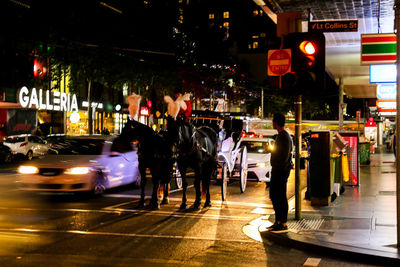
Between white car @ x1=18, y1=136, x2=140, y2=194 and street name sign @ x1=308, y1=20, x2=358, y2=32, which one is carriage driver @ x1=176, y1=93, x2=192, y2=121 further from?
street name sign @ x1=308, y1=20, x2=358, y2=32

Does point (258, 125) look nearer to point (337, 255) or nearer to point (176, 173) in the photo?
point (176, 173)

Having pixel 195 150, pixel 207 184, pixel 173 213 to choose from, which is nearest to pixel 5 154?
pixel 207 184

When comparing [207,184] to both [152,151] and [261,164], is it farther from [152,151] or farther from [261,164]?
[261,164]

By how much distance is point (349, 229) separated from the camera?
9.58 metres

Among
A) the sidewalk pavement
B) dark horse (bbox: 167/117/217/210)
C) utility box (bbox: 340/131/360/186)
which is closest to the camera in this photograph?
the sidewalk pavement

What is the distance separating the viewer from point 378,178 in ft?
68.9

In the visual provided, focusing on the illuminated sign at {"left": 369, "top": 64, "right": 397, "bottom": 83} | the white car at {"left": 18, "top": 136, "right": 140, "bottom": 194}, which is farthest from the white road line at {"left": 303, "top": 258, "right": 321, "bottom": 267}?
the illuminated sign at {"left": 369, "top": 64, "right": 397, "bottom": 83}

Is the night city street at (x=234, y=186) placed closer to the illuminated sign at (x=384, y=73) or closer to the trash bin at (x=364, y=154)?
the illuminated sign at (x=384, y=73)

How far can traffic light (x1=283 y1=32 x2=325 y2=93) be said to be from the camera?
33.2 ft

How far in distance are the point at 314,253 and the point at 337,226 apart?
72.8 inches

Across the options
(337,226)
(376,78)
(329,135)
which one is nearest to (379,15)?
(376,78)

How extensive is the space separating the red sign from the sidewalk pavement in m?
2.93

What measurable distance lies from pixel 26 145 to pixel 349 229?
26381 mm

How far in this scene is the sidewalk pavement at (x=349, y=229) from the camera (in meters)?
7.90
